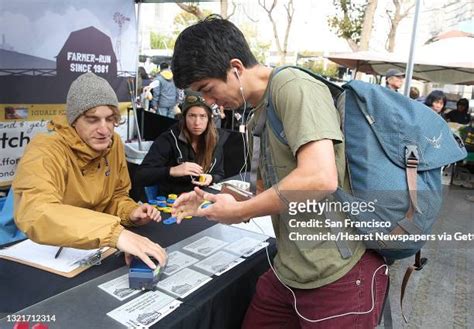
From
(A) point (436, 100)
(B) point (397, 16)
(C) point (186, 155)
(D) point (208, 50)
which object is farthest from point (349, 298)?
(B) point (397, 16)

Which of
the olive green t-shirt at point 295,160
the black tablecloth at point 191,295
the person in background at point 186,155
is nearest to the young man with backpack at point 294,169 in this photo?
the olive green t-shirt at point 295,160

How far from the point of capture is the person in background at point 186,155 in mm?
2463

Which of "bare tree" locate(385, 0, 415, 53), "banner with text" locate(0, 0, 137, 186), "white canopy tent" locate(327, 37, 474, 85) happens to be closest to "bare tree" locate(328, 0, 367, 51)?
"bare tree" locate(385, 0, 415, 53)

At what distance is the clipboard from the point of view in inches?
48.9

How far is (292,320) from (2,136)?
9.43ft

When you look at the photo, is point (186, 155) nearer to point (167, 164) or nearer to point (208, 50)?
point (167, 164)

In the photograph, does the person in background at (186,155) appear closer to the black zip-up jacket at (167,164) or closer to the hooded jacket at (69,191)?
the black zip-up jacket at (167,164)

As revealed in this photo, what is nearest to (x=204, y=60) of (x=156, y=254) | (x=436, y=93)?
(x=156, y=254)

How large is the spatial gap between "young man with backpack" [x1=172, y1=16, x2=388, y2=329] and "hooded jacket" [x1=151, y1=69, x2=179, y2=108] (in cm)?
630

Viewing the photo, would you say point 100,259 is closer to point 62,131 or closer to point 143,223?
point 143,223

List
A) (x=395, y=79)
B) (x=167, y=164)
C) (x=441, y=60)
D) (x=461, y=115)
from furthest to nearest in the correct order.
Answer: (x=461, y=115), (x=441, y=60), (x=395, y=79), (x=167, y=164)

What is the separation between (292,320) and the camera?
4.25ft

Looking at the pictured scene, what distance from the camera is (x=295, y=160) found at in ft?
3.33

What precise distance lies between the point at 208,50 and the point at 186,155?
1.65 m
